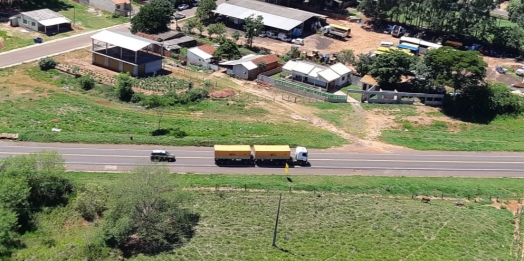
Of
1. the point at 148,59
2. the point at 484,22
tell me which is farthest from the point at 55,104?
the point at 484,22

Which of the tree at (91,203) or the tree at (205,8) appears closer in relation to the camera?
the tree at (91,203)

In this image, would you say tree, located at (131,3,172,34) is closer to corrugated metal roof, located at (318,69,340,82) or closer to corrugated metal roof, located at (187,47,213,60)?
corrugated metal roof, located at (187,47,213,60)

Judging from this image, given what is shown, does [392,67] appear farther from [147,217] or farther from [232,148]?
[147,217]

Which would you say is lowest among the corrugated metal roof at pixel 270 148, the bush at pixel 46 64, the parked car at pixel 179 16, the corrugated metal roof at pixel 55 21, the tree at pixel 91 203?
the tree at pixel 91 203

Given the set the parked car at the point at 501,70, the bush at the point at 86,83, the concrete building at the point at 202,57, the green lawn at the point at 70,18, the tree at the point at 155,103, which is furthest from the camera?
the parked car at the point at 501,70

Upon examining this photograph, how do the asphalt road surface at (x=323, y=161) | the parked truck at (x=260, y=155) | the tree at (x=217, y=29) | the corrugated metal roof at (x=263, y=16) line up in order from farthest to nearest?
1. the corrugated metal roof at (x=263, y=16)
2. the tree at (x=217, y=29)
3. the parked truck at (x=260, y=155)
4. the asphalt road surface at (x=323, y=161)

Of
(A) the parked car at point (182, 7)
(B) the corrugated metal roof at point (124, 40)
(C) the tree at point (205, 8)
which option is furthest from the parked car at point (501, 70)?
(A) the parked car at point (182, 7)

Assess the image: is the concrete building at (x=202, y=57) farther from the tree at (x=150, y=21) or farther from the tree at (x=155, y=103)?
the tree at (x=155, y=103)

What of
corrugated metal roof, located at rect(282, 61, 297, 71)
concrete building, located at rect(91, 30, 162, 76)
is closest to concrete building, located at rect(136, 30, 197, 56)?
concrete building, located at rect(91, 30, 162, 76)
